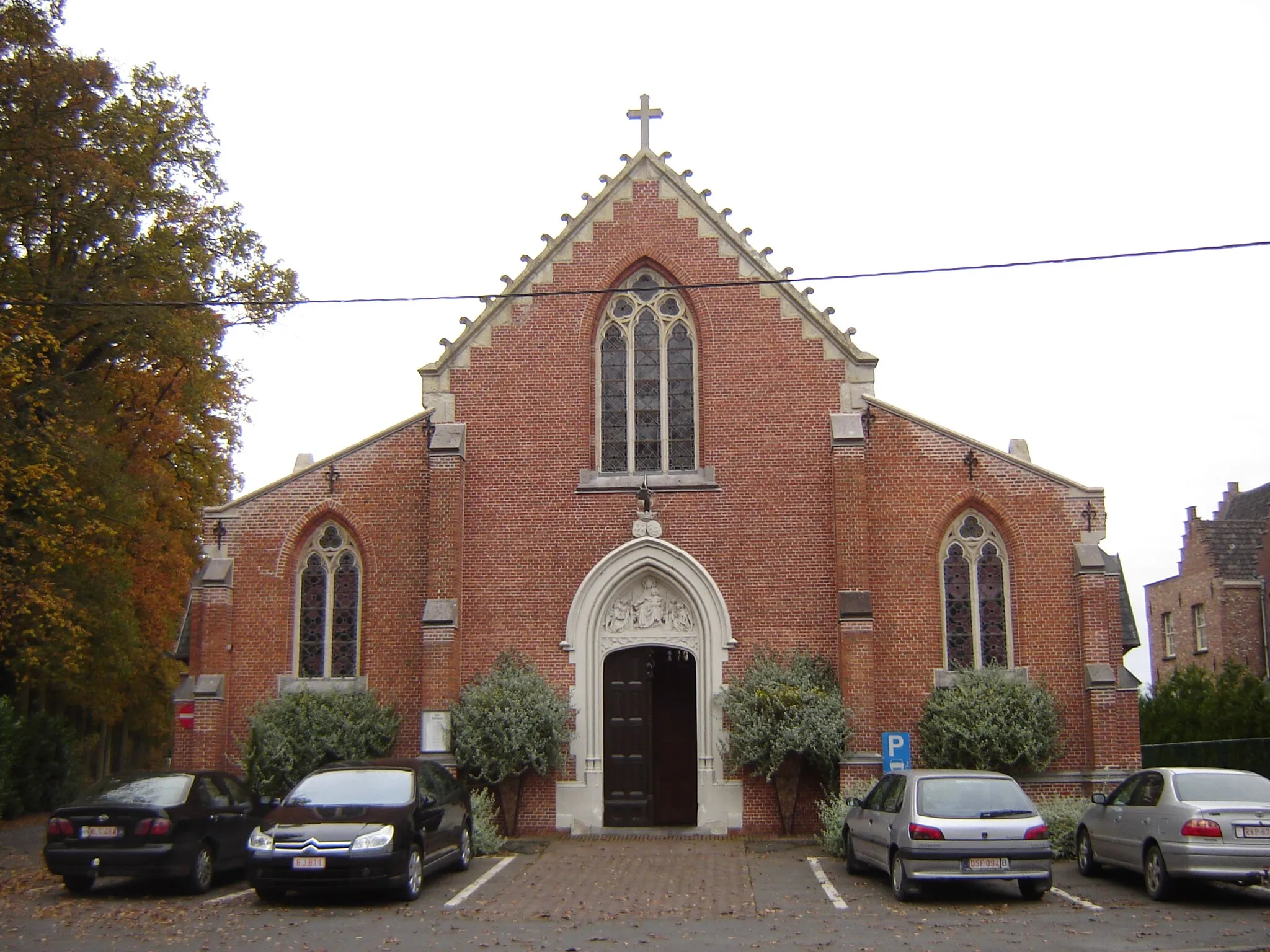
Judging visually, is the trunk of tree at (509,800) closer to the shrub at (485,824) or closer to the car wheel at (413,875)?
the shrub at (485,824)

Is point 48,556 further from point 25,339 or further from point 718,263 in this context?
point 718,263

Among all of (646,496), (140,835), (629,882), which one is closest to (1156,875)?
(629,882)

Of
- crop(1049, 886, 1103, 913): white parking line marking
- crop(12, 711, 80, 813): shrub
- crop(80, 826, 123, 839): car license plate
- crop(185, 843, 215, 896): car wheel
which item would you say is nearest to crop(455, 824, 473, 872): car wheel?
crop(185, 843, 215, 896): car wheel

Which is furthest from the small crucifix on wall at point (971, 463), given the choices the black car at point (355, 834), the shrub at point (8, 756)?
the shrub at point (8, 756)

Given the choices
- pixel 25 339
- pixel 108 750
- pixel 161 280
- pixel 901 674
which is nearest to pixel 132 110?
pixel 161 280

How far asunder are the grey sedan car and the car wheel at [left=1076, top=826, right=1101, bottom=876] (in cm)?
39

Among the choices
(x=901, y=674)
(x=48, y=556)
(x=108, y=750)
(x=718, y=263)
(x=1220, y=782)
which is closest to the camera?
(x=1220, y=782)

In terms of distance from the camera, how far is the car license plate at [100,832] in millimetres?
14359

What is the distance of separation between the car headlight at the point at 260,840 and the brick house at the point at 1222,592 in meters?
26.9

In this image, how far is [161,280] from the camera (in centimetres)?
2555

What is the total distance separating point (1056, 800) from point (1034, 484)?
4.84 m

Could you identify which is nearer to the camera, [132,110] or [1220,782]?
[1220,782]

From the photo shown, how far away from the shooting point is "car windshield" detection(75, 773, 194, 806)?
14.8 meters

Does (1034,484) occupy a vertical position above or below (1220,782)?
above
